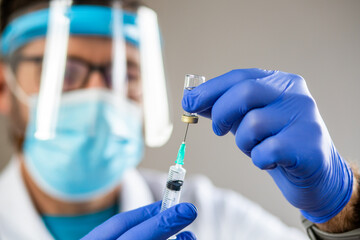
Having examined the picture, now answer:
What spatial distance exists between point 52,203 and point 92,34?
0.78 m

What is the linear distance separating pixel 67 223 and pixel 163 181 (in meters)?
0.52

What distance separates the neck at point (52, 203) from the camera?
1588 millimetres

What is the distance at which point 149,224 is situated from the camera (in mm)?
750

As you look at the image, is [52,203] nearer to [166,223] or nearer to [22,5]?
[22,5]

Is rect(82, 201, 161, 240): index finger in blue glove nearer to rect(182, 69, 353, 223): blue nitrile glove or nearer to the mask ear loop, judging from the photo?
rect(182, 69, 353, 223): blue nitrile glove

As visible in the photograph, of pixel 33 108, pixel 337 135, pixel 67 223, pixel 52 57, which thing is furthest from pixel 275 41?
→ pixel 67 223

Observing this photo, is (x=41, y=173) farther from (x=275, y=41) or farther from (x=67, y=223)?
(x=275, y=41)

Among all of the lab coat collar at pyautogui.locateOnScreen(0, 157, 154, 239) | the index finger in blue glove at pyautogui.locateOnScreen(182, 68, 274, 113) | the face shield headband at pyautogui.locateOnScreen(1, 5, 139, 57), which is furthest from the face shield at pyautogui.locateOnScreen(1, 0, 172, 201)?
the index finger in blue glove at pyautogui.locateOnScreen(182, 68, 274, 113)

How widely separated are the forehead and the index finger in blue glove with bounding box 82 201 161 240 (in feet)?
2.47

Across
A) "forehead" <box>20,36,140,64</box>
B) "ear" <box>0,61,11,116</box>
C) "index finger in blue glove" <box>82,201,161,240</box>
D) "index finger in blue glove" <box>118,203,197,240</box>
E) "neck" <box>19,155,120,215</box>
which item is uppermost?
"forehead" <box>20,36,140,64</box>

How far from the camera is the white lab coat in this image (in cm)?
146

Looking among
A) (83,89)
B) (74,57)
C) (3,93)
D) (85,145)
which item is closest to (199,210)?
(85,145)

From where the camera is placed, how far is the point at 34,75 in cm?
139

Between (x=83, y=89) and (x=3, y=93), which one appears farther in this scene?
(x=3, y=93)
